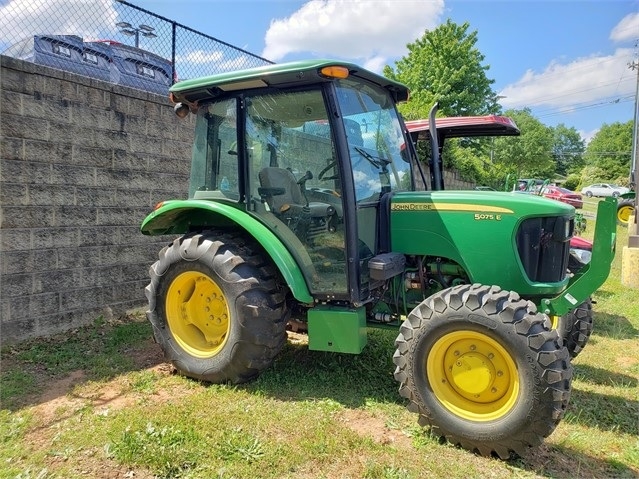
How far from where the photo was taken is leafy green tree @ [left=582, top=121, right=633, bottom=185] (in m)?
56.7

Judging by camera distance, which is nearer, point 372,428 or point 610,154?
point 372,428

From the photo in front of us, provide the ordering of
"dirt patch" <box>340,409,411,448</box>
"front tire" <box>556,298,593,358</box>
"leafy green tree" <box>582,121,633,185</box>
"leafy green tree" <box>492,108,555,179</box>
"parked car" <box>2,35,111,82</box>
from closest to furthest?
"dirt patch" <box>340,409,411,448</box>
"front tire" <box>556,298,593,358</box>
"parked car" <box>2,35,111,82</box>
"leafy green tree" <box>492,108,555,179</box>
"leafy green tree" <box>582,121,633,185</box>

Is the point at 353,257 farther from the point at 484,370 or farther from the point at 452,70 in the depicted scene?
the point at 452,70

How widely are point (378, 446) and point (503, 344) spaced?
0.90 meters

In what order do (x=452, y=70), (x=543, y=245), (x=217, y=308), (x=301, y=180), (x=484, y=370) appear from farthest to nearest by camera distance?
(x=452, y=70) < (x=217, y=308) < (x=301, y=180) < (x=543, y=245) < (x=484, y=370)

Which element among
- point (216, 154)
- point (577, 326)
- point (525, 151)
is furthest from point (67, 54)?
point (525, 151)

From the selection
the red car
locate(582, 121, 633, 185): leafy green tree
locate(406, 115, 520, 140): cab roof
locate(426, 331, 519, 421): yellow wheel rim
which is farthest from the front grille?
locate(582, 121, 633, 185): leafy green tree

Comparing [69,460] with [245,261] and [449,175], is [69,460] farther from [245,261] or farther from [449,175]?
[449,175]

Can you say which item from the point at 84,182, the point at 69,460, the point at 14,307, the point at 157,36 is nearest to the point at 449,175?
the point at 157,36

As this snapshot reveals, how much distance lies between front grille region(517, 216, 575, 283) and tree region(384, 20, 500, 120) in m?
25.7

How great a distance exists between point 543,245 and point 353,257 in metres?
1.23

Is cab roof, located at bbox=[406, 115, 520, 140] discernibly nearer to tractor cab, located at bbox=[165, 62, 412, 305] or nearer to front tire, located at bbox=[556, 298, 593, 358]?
tractor cab, located at bbox=[165, 62, 412, 305]

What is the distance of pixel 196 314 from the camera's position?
3.75m

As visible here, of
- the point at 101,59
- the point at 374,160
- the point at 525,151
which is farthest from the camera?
the point at 525,151
